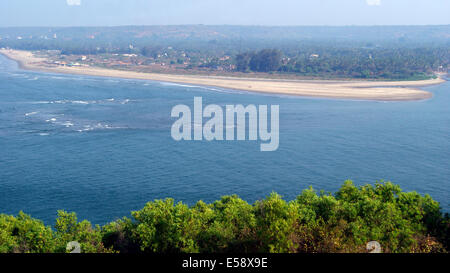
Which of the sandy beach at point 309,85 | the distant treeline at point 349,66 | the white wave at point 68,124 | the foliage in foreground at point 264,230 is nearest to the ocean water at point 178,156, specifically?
the white wave at point 68,124

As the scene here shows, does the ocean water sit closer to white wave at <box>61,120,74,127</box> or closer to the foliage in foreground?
white wave at <box>61,120,74,127</box>

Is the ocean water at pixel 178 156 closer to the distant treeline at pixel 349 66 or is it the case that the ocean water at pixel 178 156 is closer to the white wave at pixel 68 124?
the white wave at pixel 68 124

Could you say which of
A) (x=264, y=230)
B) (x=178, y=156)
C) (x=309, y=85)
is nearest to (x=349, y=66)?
(x=309, y=85)

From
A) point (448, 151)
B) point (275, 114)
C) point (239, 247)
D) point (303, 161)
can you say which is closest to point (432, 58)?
point (275, 114)

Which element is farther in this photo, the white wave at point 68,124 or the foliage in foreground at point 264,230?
the white wave at point 68,124

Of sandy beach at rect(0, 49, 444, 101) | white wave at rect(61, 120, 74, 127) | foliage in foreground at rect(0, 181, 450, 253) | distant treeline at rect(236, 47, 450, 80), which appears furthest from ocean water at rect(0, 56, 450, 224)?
distant treeline at rect(236, 47, 450, 80)

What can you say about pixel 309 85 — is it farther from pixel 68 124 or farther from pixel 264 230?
pixel 264 230

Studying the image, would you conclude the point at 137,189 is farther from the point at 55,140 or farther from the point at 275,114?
the point at 275,114
